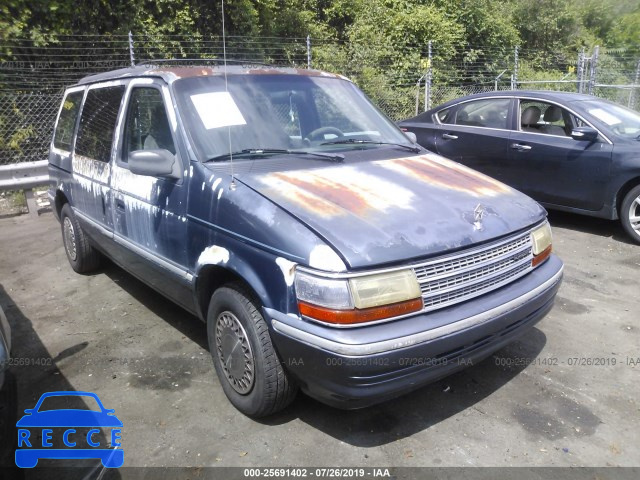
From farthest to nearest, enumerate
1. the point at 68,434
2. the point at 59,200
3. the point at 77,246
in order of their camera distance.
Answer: the point at 59,200, the point at 77,246, the point at 68,434

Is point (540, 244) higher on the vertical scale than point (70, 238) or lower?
higher

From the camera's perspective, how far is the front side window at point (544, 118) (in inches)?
253

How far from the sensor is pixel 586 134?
602 cm

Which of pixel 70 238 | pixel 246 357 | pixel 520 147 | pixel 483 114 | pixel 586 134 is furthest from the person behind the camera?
pixel 483 114

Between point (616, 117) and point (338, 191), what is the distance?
5.04 meters

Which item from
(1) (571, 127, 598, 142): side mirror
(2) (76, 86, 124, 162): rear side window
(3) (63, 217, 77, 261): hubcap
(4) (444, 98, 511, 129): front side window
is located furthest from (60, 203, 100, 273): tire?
(1) (571, 127, 598, 142): side mirror

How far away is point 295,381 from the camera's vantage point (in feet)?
9.14

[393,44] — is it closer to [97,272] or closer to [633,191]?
[633,191]

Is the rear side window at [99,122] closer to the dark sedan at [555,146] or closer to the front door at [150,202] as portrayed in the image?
the front door at [150,202]

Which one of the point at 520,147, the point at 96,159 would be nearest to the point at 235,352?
the point at 96,159

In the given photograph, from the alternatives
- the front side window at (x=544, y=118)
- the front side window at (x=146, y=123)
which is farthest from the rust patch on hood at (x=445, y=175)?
the front side window at (x=544, y=118)

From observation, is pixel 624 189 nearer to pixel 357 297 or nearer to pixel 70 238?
pixel 357 297

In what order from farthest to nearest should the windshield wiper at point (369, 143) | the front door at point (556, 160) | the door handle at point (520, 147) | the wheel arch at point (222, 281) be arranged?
the door handle at point (520, 147) → the front door at point (556, 160) → the windshield wiper at point (369, 143) → the wheel arch at point (222, 281)

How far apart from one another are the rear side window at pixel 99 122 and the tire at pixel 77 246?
78 cm
